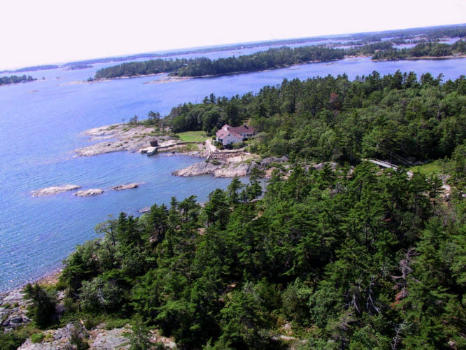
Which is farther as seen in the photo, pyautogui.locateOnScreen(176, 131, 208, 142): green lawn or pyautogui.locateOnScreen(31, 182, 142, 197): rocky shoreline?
pyautogui.locateOnScreen(176, 131, 208, 142): green lawn

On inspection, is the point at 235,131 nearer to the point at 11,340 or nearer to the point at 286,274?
the point at 286,274

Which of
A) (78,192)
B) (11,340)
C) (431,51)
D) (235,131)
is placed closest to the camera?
(11,340)

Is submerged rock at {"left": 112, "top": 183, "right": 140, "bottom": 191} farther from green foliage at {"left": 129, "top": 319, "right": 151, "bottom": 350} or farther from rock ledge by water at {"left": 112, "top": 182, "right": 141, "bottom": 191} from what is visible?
green foliage at {"left": 129, "top": 319, "right": 151, "bottom": 350}

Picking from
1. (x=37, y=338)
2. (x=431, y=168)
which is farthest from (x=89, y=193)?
(x=431, y=168)

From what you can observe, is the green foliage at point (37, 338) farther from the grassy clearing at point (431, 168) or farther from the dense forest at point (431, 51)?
the dense forest at point (431, 51)

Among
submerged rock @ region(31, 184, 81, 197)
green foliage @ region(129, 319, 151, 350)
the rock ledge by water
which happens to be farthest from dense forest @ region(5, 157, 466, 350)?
submerged rock @ region(31, 184, 81, 197)

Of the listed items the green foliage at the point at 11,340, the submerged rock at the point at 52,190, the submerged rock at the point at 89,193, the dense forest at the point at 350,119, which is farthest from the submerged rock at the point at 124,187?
the green foliage at the point at 11,340

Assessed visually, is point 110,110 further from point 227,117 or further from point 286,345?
point 286,345
